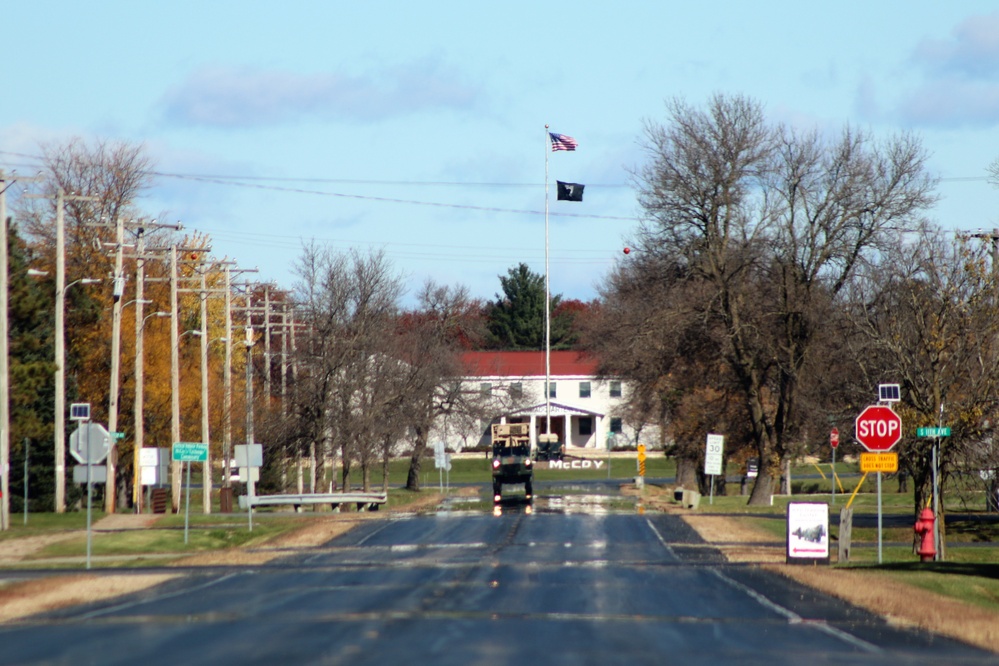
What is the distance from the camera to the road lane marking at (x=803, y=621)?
42.3 ft

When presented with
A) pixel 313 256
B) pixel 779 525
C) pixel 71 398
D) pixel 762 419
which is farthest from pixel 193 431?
pixel 779 525

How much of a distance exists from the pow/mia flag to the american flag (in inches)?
78.0

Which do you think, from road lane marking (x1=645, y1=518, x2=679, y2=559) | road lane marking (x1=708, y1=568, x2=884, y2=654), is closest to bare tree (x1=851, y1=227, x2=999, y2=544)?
road lane marking (x1=645, y1=518, x2=679, y2=559)

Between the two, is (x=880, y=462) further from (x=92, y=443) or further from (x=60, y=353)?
(x=60, y=353)

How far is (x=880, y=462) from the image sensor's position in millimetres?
22688

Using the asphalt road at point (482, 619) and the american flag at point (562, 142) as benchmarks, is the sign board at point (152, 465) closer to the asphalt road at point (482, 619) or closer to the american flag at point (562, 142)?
the asphalt road at point (482, 619)

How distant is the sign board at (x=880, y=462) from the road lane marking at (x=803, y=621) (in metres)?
4.10

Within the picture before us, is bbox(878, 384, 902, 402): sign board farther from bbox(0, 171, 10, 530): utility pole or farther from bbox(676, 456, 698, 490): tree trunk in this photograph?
bbox(676, 456, 698, 490): tree trunk

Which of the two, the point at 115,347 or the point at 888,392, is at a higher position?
the point at 115,347

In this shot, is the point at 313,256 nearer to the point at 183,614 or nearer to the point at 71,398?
the point at 71,398

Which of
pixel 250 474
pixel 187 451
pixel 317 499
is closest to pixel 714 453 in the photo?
pixel 317 499

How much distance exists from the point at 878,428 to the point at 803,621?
8393mm

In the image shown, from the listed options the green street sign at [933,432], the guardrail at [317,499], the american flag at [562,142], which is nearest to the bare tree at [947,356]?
the green street sign at [933,432]

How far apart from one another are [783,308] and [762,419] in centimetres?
471
